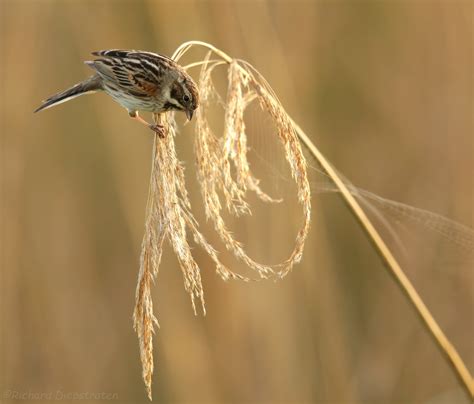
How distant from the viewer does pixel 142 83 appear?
3.07 metres

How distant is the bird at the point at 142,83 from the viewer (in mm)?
2850

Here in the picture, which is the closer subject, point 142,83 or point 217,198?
point 217,198

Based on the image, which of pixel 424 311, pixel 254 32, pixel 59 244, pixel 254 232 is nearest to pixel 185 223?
pixel 424 311

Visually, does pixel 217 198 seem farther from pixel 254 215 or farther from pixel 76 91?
pixel 254 215

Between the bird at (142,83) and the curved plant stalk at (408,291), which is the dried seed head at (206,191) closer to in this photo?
the curved plant stalk at (408,291)

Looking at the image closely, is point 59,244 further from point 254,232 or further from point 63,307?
point 254,232

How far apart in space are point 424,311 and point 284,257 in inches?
97.4

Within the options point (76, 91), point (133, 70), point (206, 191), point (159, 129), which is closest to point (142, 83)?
point (133, 70)

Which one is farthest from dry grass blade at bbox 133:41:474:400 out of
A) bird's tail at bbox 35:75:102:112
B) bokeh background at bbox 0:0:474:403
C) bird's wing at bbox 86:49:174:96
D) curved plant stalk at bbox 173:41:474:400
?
bokeh background at bbox 0:0:474:403

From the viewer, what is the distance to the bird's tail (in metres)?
3.19

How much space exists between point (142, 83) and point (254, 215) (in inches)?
63.7

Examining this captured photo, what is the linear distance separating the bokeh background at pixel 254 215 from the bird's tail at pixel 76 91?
→ 1.14 m

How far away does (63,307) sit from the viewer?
526cm

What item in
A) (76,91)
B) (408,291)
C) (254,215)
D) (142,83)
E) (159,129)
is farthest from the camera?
(254,215)
